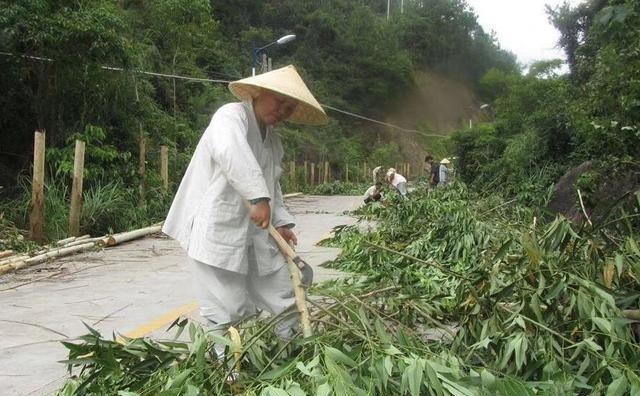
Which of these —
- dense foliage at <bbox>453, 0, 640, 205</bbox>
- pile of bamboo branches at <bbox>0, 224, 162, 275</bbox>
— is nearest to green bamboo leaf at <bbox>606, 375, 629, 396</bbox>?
dense foliage at <bbox>453, 0, 640, 205</bbox>

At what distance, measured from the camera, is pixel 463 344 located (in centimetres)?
314

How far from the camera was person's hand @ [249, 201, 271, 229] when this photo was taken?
10.4 feet

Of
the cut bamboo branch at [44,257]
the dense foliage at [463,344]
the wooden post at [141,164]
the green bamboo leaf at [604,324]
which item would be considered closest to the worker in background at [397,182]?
the wooden post at [141,164]

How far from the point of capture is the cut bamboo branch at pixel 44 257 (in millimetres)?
8052

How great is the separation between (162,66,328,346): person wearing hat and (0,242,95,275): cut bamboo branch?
17.7 ft

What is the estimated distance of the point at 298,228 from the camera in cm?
1398

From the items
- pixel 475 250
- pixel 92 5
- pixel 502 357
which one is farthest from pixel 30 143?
pixel 502 357

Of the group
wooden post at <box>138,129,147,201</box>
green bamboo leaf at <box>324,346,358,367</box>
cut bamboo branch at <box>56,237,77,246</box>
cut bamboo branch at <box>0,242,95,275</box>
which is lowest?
cut bamboo branch at <box>0,242,95,275</box>

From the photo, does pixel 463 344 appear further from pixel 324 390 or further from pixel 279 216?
pixel 279 216

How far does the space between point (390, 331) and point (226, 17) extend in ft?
152

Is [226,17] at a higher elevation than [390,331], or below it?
higher

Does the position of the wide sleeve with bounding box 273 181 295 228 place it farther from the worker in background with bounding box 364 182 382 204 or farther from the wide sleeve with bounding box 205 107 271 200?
the worker in background with bounding box 364 182 382 204

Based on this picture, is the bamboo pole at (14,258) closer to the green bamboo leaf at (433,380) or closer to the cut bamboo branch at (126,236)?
the cut bamboo branch at (126,236)

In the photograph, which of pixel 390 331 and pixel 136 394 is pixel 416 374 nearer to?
pixel 390 331
